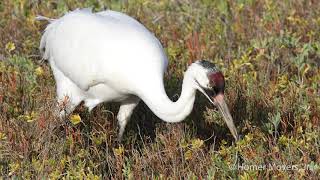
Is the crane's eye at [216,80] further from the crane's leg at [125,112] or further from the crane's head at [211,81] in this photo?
the crane's leg at [125,112]

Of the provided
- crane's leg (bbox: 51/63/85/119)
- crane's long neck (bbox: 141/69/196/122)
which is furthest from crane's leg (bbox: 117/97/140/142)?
crane's long neck (bbox: 141/69/196/122)

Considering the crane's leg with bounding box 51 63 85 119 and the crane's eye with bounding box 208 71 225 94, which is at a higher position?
the crane's eye with bounding box 208 71 225 94

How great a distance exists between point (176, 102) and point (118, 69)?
492 mm

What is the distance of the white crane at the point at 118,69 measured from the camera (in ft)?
15.0

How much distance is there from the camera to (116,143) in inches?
208

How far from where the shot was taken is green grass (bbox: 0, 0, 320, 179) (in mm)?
4703

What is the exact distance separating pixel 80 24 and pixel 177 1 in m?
2.37

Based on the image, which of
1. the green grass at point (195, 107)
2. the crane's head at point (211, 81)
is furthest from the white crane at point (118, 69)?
the green grass at point (195, 107)

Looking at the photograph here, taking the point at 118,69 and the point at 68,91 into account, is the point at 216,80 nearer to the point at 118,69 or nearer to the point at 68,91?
the point at 118,69

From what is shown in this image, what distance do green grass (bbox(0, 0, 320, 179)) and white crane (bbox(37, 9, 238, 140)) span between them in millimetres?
181

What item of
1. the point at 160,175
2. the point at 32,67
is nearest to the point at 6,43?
the point at 32,67

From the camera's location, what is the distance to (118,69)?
493cm

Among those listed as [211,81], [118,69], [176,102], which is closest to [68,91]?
[118,69]

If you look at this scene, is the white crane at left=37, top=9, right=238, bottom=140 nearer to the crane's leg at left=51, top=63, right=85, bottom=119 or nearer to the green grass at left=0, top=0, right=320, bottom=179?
the crane's leg at left=51, top=63, right=85, bottom=119
